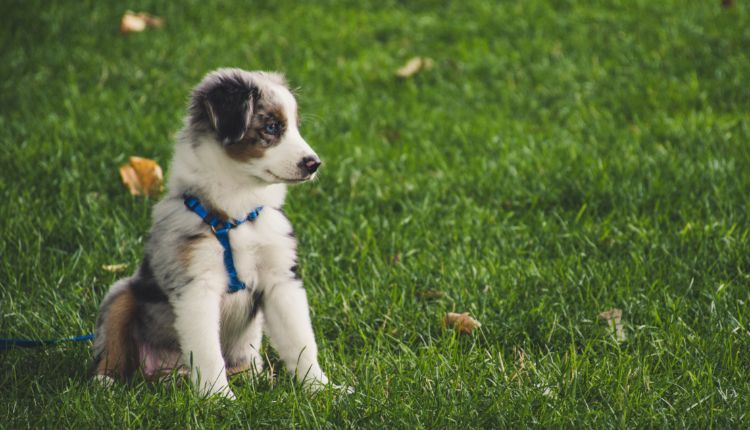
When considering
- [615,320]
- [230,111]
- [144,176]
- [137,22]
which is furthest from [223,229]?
[137,22]

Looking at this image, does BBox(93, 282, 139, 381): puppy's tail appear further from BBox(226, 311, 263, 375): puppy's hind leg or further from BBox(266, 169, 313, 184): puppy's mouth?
BBox(266, 169, 313, 184): puppy's mouth

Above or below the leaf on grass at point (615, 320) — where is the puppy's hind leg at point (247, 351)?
above

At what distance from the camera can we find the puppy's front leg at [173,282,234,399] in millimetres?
2820

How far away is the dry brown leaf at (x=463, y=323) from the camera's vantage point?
3.52 m

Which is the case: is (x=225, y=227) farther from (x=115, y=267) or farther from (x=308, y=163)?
(x=115, y=267)

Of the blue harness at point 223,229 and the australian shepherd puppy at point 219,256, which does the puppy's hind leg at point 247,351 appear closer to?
the australian shepherd puppy at point 219,256

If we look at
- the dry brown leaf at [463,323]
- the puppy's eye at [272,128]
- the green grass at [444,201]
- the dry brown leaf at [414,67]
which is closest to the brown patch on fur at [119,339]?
the green grass at [444,201]

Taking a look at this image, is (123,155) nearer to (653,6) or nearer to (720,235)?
(720,235)

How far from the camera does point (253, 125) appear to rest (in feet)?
9.53

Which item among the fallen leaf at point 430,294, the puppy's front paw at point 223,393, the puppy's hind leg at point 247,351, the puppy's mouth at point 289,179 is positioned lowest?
the fallen leaf at point 430,294

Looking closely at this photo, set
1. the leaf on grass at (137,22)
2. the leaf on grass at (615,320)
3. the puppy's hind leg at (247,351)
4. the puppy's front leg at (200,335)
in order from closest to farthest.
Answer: the puppy's front leg at (200,335)
the puppy's hind leg at (247,351)
the leaf on grass at (615,320)
the leaf on grass at (137,22)

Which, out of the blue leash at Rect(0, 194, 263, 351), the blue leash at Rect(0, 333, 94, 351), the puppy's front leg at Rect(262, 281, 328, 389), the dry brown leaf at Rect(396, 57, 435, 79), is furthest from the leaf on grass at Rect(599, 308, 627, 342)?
the dry brown leaf at Rect(396, 57, 435, 79)

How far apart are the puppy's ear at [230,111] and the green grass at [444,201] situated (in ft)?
2.98

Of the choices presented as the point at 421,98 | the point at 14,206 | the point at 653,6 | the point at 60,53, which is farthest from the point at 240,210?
the point at 653,6
